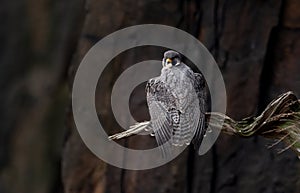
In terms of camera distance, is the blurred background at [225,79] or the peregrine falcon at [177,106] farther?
the blurred background at [225,79]

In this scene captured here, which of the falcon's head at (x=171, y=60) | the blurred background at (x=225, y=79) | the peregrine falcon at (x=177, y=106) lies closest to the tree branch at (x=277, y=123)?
the peregrine falcon at (x=177, y=106)

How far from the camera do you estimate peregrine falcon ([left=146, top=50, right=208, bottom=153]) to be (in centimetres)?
346

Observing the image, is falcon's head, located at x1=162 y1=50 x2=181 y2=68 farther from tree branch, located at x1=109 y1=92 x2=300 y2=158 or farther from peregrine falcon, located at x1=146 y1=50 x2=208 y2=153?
tree branch, located at x1=109 y1=92 x2=300 y2=158

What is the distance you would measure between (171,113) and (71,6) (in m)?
2.45

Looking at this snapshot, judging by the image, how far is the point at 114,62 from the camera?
15.5 ft

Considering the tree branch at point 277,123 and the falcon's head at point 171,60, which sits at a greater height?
the falcon's head at point 171,60

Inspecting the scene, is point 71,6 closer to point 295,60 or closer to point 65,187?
point 65,187

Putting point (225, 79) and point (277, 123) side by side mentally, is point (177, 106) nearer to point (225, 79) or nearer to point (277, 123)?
point (277, 123)

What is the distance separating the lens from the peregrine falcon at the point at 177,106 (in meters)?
3.46

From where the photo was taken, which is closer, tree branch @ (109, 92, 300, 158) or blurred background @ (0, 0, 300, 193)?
tree branch @ (109, 92, 300, 158)

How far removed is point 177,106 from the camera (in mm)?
3510

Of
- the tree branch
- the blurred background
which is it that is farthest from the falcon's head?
the blurred background

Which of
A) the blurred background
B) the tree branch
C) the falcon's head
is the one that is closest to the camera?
the tree branch

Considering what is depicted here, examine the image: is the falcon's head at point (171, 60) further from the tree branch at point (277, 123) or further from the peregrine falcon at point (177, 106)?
the tree branch at point (277, 123)
